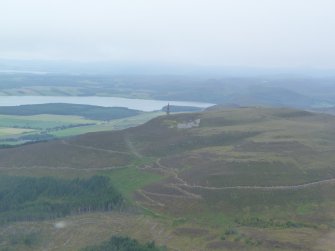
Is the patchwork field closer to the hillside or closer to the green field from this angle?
the green field

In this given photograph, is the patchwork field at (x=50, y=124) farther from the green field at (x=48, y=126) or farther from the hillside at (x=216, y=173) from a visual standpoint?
the hillside at (x=216, y=173)

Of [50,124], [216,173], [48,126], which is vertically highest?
[216,173]

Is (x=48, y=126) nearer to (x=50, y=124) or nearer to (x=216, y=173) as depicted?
(x=50, y=124)

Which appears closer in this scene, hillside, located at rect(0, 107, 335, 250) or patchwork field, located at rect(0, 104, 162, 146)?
hillside, located at rect(0, 107, 335, 250)

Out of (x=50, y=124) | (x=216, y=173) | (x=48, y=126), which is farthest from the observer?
(x=50, y=124)

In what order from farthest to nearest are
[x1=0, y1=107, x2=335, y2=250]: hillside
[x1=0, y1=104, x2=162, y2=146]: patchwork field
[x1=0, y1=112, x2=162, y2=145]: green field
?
[x1=0, y1=104, x2=162, y2=146]: patchwork field < [x1=0, y1=112, x2=162, y2=145]: green field < [x1=0, y1=107, x2=335, y2=250]: hillside

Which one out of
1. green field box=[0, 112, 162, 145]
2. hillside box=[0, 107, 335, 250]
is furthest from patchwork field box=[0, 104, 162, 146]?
hillside box=[0, 107, 335, 250]

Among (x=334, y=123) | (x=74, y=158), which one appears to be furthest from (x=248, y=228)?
(x=334, y=123)

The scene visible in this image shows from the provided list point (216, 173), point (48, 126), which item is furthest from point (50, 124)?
point (216, 173)

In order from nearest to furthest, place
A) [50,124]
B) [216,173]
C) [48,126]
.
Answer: [216,173]
[48,126]
[50,124]
